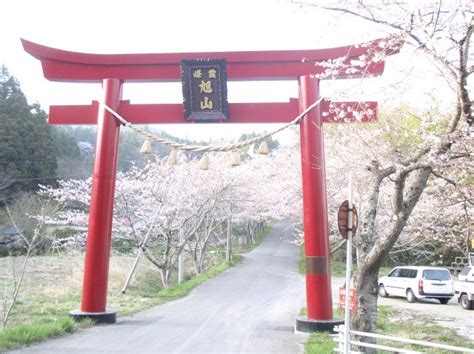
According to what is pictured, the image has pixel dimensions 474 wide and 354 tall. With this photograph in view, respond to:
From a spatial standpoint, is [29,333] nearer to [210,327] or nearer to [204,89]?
[210,327]

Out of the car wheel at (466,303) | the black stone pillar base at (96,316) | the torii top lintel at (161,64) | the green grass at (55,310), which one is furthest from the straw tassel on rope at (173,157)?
the car wheel at (466,303)

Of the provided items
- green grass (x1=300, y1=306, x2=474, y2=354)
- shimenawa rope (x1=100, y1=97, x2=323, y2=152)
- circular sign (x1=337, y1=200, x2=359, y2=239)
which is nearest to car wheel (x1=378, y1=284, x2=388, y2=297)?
green grass (x1=300, y1=306, x2=474, y2=354)

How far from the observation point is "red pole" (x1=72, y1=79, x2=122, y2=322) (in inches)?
434

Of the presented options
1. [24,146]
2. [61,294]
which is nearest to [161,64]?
[61,294]

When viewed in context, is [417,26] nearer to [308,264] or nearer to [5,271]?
[308,264]

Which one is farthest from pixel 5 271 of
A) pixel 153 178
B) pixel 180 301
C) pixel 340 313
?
pixel 340 313

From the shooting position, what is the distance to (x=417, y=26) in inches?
238

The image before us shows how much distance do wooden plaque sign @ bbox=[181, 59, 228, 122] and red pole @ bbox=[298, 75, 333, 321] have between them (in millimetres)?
1839

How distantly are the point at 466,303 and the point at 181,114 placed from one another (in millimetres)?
12602

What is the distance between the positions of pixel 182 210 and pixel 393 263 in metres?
19.6

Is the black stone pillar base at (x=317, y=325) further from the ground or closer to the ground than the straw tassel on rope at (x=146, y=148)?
closer to the ground

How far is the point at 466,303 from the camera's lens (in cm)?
1761

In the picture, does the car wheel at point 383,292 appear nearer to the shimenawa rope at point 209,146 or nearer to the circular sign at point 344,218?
the shimenawa rope at point 209,146

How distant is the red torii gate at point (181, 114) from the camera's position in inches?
A: 416
